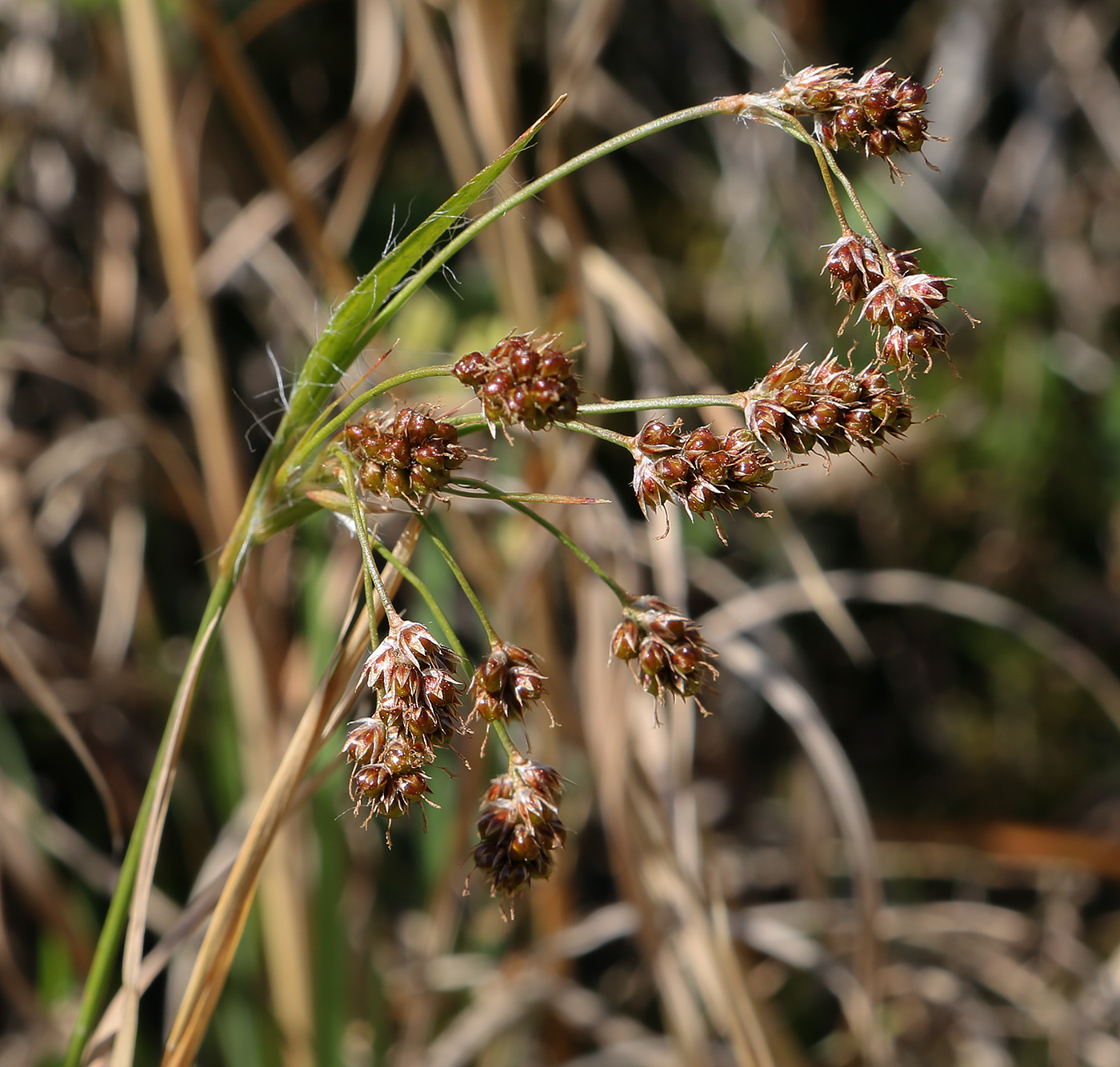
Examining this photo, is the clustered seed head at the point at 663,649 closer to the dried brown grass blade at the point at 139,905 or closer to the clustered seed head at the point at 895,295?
the clustered seed head at the point at 895,295

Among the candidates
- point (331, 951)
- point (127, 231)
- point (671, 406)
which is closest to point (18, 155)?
point (127, 231)

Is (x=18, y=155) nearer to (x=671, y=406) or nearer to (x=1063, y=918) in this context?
(x=671, y=406)

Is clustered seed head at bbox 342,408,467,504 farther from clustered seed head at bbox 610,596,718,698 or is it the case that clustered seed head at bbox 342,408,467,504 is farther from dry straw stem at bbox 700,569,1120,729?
dry straw stem at bbox 700,569,1120,729

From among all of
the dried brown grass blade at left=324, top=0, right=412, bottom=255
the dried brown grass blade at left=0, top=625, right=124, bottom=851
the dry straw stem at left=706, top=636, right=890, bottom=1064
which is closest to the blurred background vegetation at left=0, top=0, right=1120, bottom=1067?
the dried brown grass blade at left=324, top=0, right=412, bottom=255

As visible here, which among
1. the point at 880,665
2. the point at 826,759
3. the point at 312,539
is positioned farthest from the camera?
the point at 880,665

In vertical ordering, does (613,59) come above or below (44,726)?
above

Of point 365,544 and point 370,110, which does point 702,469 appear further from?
point 370,110

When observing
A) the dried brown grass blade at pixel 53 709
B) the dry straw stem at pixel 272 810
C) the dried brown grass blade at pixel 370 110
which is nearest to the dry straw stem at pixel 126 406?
the dried brown grass blade at pixel 370 110
